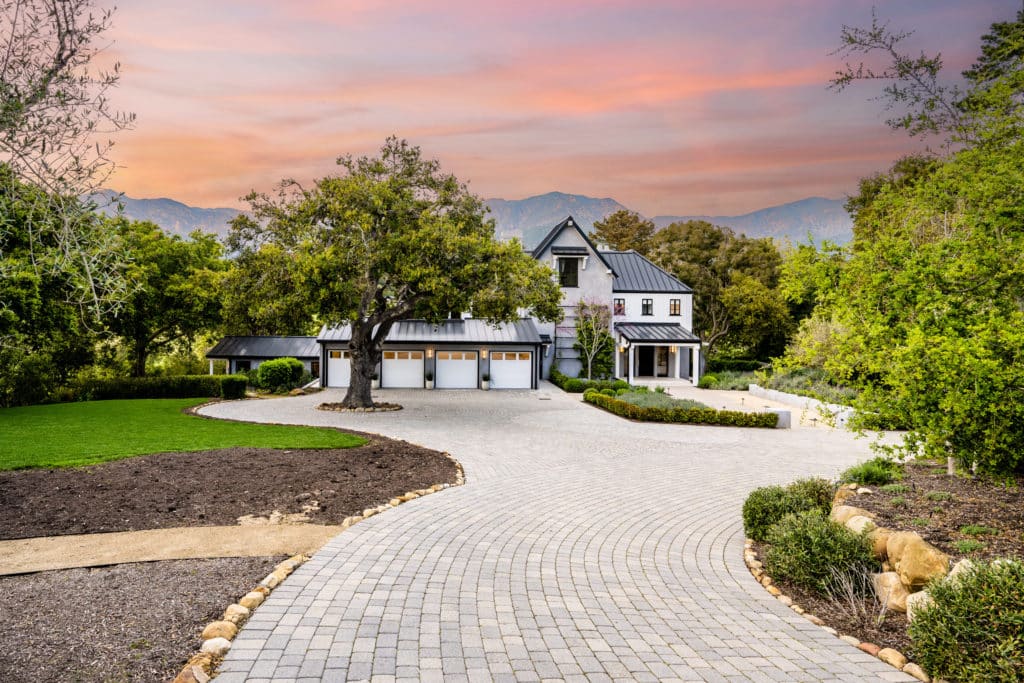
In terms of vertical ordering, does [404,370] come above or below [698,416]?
above

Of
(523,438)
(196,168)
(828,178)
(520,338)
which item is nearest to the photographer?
(523,438)

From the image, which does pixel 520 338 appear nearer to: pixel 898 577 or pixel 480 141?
pixel 480 141

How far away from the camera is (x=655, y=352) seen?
37938mm

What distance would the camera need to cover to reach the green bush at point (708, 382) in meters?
33.2

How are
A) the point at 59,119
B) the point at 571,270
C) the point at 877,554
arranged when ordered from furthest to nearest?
the point at 571,270
the point at 877,554
the point at 59,119

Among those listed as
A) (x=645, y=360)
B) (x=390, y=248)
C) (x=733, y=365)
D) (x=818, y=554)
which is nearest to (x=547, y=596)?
(x=818, y=554)

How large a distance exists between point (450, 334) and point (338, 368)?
6388mm

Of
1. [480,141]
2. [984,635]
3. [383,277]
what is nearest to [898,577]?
[984,635]

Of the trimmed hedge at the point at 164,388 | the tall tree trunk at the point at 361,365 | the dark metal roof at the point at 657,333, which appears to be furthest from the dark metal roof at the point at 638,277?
the trimmed hedge at the point at 164,388

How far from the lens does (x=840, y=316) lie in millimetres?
7742

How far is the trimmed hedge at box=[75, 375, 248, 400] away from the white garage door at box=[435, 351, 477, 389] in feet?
31.5

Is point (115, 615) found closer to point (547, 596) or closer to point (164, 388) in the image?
point (547, 596)

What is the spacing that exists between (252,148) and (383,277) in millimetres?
6419

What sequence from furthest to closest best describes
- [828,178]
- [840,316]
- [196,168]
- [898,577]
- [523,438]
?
[828,178]
[196,168]
[523,438]
[840,316]
[898,577]
